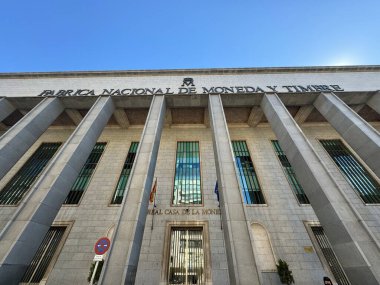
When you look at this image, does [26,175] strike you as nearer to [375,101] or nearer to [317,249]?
[317,249]

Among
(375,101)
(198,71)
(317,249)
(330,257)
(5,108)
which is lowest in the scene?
(330,257)

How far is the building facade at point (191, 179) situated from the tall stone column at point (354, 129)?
7 cm

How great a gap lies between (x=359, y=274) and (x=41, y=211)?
1131cm

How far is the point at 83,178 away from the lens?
41.2 feet

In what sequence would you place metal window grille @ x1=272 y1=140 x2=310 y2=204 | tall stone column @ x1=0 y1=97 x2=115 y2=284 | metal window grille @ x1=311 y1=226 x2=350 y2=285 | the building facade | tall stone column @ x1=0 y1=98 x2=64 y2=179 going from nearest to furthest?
1. tall stone column @ x1=0 y1=97 x2=115 y2=284
2. the building facade
3. metal window grille @ x1=311 y1=226 x2=350 y2=285
4. tall stone column @ x1=0 y1=98 x2=64 y2=179
5. metal window grille @ x1=272 y1=140 x2=310 y2=204

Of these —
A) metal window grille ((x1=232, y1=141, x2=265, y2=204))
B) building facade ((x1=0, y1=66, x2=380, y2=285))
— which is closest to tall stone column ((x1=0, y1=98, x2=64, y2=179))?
building facade ((x1=0, y1=66, x2=380, y2=285))

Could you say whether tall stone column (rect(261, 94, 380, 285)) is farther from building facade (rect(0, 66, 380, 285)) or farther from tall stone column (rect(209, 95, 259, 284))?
tall stone column (rect(209, 95, 259, 284))

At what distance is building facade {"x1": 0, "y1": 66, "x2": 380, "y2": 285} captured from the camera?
6238mm

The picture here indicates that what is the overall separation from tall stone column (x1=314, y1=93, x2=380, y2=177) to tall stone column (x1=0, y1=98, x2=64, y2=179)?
18.2m

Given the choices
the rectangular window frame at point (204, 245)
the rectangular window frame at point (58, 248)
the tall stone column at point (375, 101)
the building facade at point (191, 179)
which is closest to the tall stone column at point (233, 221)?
the building facade at point (191, 179)

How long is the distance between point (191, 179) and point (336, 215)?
8.01 meters

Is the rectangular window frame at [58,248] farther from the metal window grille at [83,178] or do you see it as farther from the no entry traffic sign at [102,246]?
the no entry traffic sign at [102,246]

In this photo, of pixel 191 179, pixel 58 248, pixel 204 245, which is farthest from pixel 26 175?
pixel 204 245

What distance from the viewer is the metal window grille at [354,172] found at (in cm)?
1130
